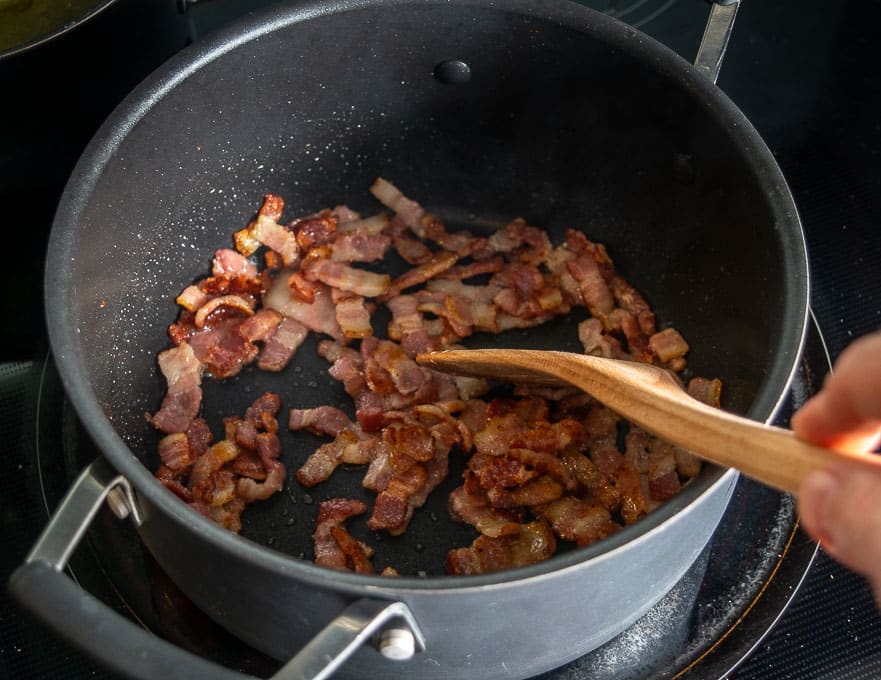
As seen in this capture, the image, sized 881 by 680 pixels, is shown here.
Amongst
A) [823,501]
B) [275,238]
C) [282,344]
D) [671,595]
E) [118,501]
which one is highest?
[823,501]

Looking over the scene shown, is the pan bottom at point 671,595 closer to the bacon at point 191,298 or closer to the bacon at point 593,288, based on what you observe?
the bacon at point 191,298

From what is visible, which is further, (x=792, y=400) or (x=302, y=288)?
(x=302, y=288)

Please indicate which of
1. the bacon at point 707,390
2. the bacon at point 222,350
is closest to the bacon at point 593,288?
the bacon at point 707,390

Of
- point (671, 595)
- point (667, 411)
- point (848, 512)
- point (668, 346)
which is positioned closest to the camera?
point (848, 512)

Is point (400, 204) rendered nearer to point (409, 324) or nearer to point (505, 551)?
point (409, 324)

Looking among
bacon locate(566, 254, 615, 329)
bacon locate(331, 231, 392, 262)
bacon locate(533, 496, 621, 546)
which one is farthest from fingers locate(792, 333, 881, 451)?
bacon locate(331, 231, 392, 262)

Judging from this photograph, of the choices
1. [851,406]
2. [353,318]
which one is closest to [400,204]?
[353,318]
